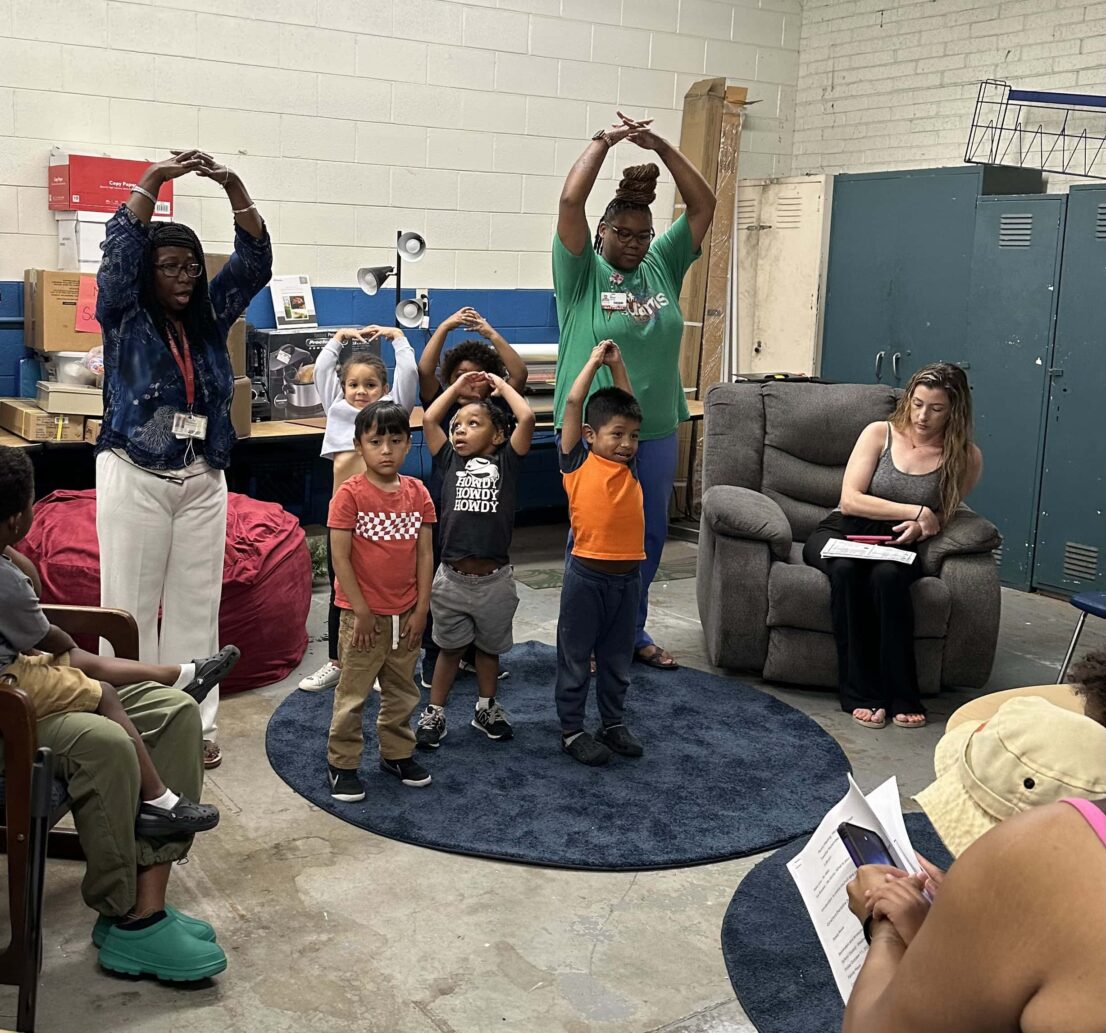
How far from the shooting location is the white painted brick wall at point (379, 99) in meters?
5.11

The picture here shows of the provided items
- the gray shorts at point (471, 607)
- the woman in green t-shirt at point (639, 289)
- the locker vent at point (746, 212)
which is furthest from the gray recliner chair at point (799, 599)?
the locker vent at point (746, 212)

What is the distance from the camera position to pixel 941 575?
4.25 meters

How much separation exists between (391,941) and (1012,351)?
170 inches

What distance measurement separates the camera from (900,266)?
632 cm

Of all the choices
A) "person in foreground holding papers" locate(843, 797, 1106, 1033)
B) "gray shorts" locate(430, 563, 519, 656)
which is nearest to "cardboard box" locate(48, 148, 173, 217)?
"gray shorts" locate(430, 563, 519, 656)

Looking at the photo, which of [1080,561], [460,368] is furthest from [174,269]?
[1080,561]

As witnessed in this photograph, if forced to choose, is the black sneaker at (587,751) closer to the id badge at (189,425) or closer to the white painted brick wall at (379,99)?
the id badge at (189,425)

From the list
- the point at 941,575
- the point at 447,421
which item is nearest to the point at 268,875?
the point at 447,421

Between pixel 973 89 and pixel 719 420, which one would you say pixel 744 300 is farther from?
pixel 719 420

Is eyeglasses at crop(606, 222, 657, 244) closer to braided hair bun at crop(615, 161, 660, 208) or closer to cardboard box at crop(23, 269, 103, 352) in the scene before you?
braided hair bun at crop(615, 161, 660, 208)

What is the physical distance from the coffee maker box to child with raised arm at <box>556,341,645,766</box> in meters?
2.15

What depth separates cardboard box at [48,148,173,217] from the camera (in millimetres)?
4914

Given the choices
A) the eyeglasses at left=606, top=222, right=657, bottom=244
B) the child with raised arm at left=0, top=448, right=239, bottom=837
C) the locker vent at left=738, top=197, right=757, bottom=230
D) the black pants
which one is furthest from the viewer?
the locker vent at left=738, top=197, right=757, bottom=230

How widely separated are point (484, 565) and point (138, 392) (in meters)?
1.05
